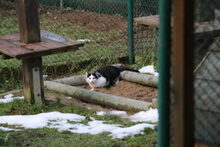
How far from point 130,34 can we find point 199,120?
583cm

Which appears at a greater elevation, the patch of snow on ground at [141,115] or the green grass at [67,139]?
the green grass at [67,139]

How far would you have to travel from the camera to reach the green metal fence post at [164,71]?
243 centimetres

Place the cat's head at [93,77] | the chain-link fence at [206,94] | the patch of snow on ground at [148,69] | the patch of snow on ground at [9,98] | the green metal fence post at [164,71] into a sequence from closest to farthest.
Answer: the green metal fence post at [164,71] < the chain-link fence at [206,94] < the patch of snow on ground at [9,98] < the cat's head at [93,77] < the patch of snow on ground at [148,69]

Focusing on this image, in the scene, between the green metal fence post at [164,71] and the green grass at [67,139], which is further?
the green grass at [67,139]

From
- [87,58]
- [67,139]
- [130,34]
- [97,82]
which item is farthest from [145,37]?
[67,139]

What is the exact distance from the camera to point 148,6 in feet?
29.0

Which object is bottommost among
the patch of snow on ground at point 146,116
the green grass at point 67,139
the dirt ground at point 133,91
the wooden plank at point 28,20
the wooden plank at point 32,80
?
the dirt ground at point 133,91

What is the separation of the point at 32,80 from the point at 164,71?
380 cm

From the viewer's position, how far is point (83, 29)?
11266 millimetres

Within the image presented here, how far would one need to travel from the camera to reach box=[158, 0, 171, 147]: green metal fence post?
7.97 ft

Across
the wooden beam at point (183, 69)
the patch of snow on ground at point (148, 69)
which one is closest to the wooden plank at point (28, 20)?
the patch of snow on ground at point (148, 69)

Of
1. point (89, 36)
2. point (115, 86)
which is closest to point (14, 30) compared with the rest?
point (89, 36)

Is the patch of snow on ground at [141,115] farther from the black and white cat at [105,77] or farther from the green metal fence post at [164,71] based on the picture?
the green metal fence post at [164,71]

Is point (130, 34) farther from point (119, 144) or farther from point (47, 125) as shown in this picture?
point (119, 144)
